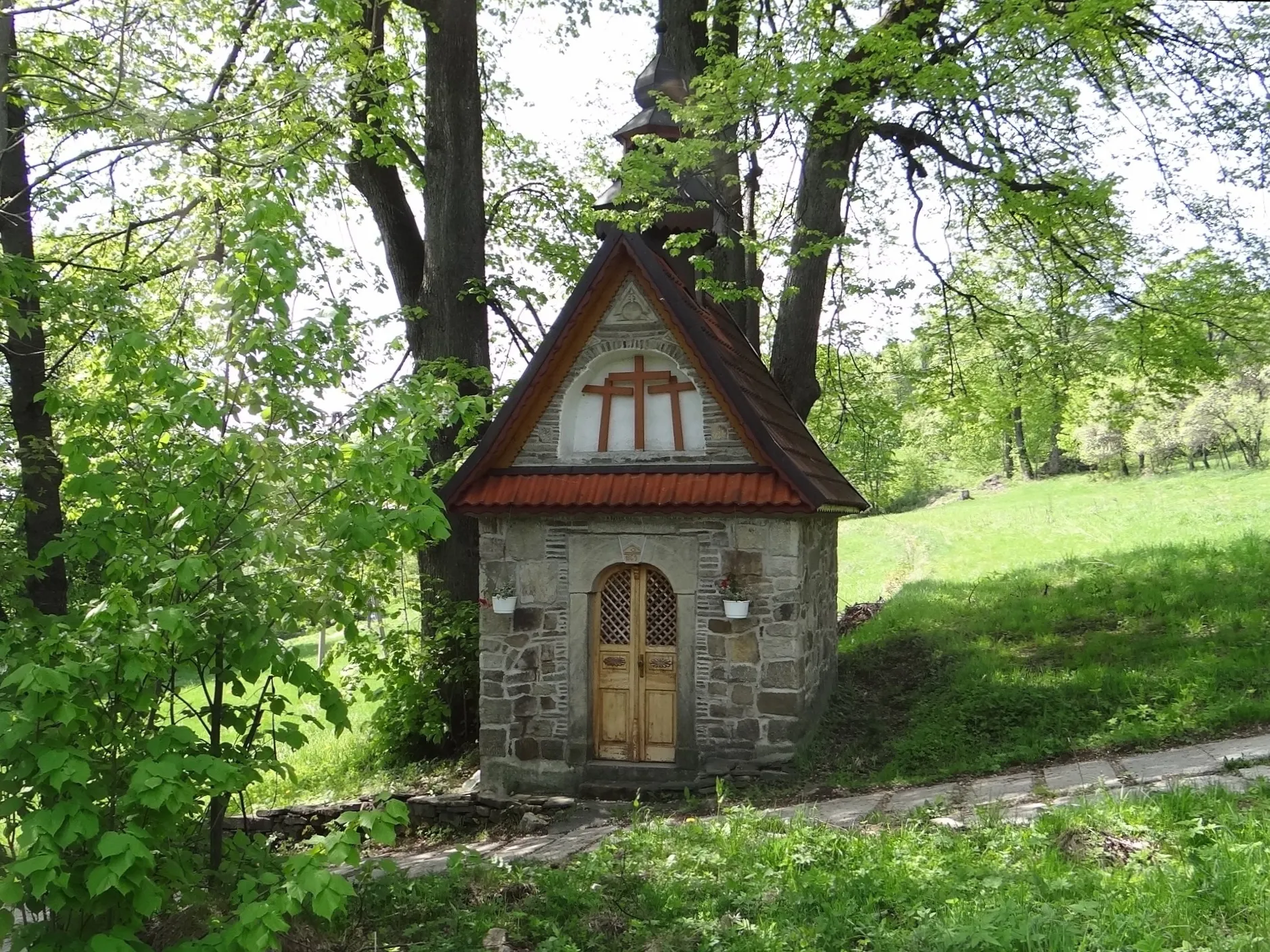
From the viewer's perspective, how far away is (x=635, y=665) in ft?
29.4

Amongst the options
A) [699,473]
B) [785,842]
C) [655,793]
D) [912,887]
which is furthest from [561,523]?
[912,887]

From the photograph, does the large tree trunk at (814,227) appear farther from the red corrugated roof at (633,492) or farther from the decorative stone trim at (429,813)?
the decorative stone trim at (429,813)

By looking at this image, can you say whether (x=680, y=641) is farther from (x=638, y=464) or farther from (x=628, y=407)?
(x=628, y=407)

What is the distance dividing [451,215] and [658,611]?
217 inches

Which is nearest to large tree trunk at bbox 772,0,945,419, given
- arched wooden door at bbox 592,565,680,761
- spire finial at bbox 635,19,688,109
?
spire finial at bbox 635,19,688,109

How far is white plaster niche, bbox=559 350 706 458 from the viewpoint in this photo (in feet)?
→ 29.3

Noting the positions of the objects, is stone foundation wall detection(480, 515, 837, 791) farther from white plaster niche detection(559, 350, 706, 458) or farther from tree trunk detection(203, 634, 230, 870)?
tree trunk detection(203, 634, 230, 870)

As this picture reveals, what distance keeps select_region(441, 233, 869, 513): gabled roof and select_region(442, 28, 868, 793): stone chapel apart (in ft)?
0.07

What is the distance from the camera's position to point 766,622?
8547 mm

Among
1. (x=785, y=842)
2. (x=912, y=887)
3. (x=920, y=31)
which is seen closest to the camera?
(x=912, y=887)

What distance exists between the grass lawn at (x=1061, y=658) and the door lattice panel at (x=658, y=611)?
176 centimetres

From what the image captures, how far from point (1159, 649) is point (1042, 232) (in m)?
4.58

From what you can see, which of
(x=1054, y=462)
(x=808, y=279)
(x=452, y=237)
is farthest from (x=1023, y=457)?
(x=452, y=237)

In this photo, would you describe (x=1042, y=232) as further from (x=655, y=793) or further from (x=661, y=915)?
(x=661, y=915)
